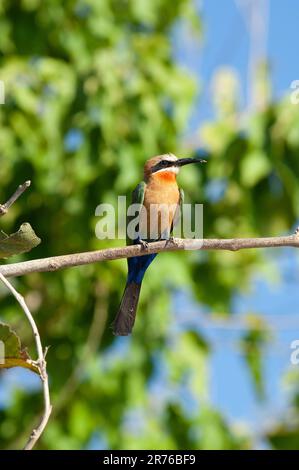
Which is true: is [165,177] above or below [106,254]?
above

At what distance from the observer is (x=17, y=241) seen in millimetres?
2582

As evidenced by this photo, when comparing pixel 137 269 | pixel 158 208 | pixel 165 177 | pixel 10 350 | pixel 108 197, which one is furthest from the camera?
pixel 108 197

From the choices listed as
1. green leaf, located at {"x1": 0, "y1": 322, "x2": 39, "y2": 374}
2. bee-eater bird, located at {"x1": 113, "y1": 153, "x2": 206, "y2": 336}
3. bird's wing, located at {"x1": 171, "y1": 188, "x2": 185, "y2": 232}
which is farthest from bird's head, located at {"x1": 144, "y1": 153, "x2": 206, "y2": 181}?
green leaf, located at {"x1": 0, "y1": 322, "x2": 39, "y2": 374}

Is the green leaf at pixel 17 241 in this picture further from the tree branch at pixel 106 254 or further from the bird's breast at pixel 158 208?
the bird's breast at pixel 158 208

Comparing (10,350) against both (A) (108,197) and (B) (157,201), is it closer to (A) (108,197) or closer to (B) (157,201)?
(B) (157,201)

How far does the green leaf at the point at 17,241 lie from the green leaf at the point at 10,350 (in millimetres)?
223

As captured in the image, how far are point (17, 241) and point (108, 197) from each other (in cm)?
255

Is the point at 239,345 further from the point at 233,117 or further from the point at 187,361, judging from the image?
the point at 233,117

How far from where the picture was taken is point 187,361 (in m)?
5.59

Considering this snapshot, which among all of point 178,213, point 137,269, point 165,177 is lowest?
point 137,269

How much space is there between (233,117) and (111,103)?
1140 millimetres

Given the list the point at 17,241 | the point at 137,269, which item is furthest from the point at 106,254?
the point at 137,269

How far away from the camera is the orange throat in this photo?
14.1ft
